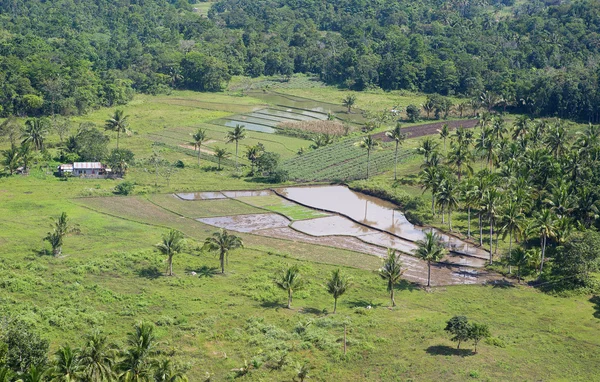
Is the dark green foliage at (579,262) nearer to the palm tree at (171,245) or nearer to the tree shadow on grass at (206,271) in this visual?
the tree shadow on grass at (206,271)

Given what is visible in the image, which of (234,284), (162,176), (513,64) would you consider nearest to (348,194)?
(162,176)

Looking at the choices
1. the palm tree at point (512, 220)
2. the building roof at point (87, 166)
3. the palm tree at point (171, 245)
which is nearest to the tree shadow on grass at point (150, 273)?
the palm tree at point (171, 245)

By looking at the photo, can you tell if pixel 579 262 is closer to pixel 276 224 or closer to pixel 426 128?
pixel 276 224

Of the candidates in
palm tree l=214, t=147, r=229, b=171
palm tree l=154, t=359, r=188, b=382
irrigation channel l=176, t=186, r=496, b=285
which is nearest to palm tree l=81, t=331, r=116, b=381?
palm tree l=154, t=359, r=188, b=382

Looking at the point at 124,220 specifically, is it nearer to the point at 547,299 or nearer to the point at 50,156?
the point at 50,156

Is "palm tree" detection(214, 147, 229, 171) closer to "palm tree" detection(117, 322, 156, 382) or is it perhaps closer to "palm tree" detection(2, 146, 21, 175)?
"palm tree" detection(2, 146, 21, 175)

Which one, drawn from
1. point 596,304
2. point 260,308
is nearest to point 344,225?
point 260,308

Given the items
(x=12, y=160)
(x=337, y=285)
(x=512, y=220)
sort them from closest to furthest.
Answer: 1. (x=337, y=285)
2. (x=512, y=220)
3. (x=12, y=160)
